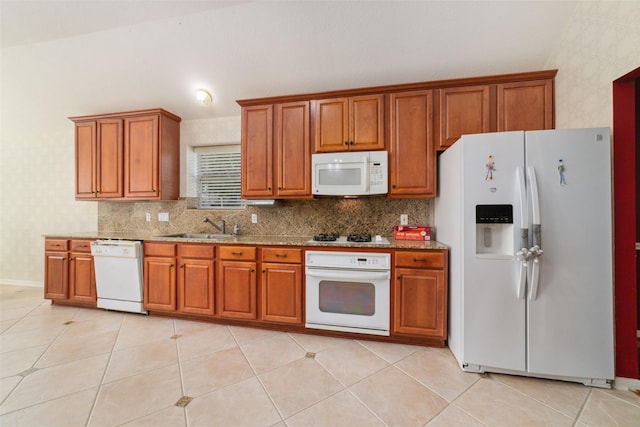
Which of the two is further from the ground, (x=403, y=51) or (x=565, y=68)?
(x=403, y=51)

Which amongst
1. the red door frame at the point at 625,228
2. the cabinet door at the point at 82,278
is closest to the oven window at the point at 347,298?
the red door frame at the point at 625,228

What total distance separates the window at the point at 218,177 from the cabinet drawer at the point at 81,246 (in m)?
1.34

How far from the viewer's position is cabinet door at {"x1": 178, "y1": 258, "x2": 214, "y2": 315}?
107 inches

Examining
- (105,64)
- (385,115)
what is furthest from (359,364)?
(105,64)

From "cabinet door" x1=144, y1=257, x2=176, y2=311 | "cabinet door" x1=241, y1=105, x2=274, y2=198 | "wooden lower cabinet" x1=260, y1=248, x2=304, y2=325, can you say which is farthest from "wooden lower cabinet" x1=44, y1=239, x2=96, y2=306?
"wooden lower cabinet" x1=260, y1=248, x2=304, y2=325

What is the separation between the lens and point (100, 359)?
81.3 inches

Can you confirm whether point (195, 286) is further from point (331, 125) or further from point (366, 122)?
point (366, 122)

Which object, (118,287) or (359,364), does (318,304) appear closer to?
(359,364)

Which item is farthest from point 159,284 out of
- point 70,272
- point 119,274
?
point 70,272

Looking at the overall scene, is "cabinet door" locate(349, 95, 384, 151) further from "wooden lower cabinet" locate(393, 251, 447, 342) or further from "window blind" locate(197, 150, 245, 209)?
"window blind" locate(197, 150, 245, 209)

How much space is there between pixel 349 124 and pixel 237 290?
82.9 inches

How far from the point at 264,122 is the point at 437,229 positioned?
2253 millimetres

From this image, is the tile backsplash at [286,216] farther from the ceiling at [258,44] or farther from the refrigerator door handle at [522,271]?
the ceiling at [258,44]

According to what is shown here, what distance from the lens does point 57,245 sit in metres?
3.23
